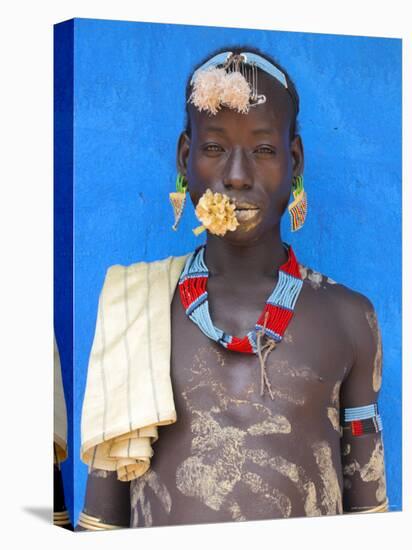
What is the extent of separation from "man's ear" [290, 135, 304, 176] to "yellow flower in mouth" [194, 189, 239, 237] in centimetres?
43

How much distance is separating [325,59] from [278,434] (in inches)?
69.8

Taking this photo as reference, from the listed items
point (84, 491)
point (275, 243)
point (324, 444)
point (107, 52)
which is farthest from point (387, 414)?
point (107, 52)

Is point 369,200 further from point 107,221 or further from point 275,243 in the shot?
point 107,221

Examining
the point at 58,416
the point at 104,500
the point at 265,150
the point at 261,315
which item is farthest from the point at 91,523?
the point at 265,150

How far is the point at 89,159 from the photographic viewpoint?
7242mm

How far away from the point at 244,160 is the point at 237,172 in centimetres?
7

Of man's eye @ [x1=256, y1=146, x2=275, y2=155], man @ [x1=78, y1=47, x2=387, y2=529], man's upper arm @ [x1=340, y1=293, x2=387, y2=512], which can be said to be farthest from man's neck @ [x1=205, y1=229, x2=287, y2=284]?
man's upper arm @ [x1=340, y1=293, x2=387, y2=512]

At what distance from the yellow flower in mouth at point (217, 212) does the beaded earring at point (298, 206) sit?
1.26ft

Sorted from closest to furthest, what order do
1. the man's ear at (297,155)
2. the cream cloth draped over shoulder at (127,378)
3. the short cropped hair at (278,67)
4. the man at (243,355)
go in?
the cream cloth draped over shoulder at (127,378)
the man at (243,355)
the short cropped hair at (278,67)
the man's ear at (297,155)

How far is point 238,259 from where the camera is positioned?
7.54 m

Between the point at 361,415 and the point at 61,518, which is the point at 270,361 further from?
the point at 61,518

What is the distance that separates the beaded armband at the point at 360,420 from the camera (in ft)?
25.4

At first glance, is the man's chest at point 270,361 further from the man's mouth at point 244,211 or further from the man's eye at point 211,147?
the man's eye at point 211,147

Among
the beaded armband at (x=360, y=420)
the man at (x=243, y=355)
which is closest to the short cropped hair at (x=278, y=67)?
the man at (x=243, y=355)
